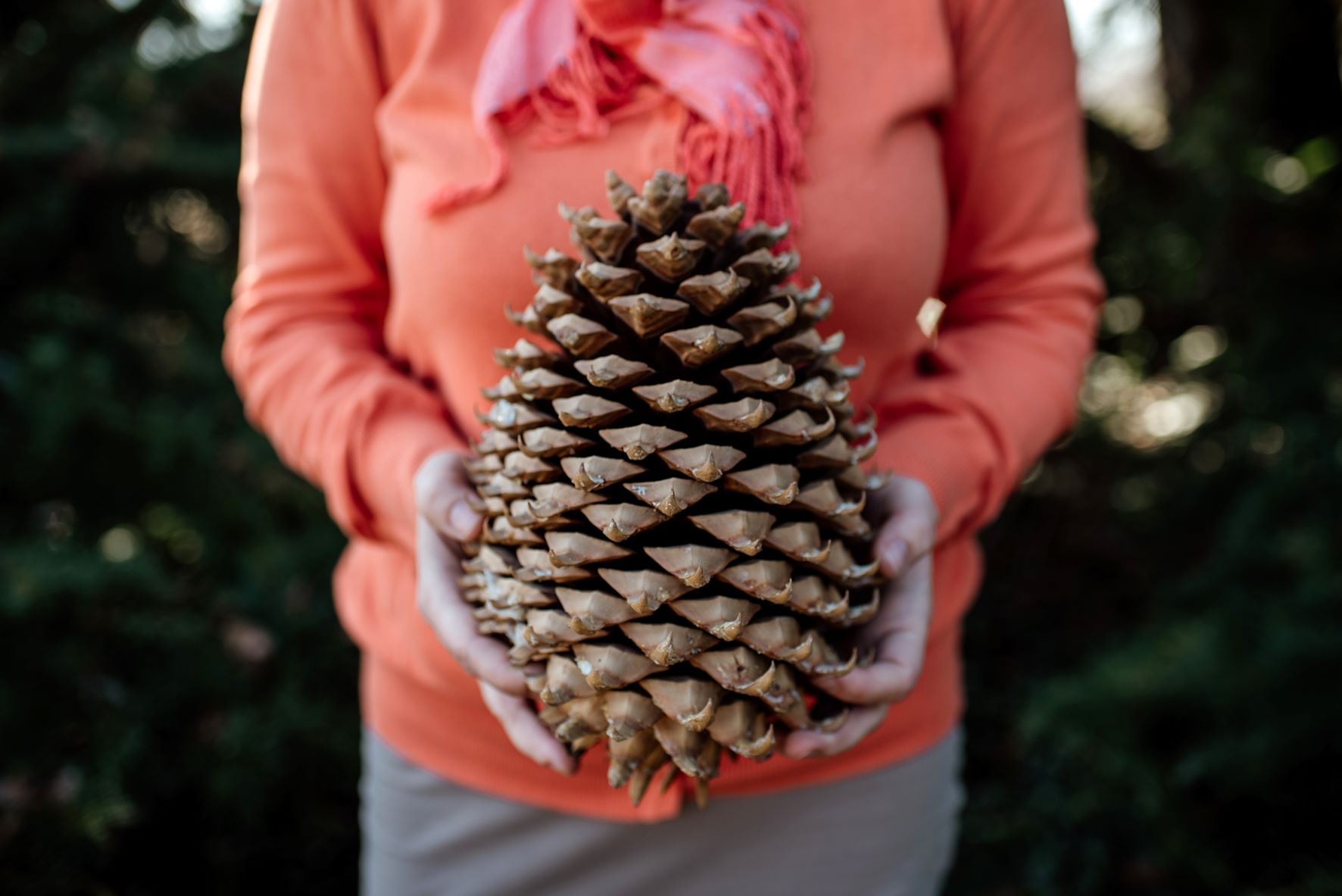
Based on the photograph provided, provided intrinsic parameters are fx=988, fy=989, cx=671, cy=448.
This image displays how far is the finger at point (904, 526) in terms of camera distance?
2.47 ft

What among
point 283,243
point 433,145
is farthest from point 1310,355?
point 283,243

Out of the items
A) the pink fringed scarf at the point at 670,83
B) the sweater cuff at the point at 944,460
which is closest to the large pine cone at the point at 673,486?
the pink fringed scarf at the point at 670,83

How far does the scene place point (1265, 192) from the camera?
170 centimetres

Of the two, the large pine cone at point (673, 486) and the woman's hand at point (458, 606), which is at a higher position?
the large pine cone at point (673, 486)

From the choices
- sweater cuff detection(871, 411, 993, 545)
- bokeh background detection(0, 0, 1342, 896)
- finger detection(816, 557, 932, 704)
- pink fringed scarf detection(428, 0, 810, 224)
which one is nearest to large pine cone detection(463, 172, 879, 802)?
finger detection(816, 557, 932, 704)

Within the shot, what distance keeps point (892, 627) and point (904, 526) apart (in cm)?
8

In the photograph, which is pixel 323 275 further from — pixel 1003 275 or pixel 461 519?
pixel 1003 275

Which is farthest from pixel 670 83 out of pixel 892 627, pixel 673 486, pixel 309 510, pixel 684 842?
pixel 309 510

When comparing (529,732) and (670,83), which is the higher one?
(670,83)

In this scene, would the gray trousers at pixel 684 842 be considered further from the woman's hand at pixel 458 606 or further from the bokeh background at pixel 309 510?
the bokeh background at pixel 309 510

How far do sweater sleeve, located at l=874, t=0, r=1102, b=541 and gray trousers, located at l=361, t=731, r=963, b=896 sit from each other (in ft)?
0.98

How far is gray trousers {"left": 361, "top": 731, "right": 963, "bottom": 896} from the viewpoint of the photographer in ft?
3.24

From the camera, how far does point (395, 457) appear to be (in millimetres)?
918

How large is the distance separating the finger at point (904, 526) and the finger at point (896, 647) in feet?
0.07
